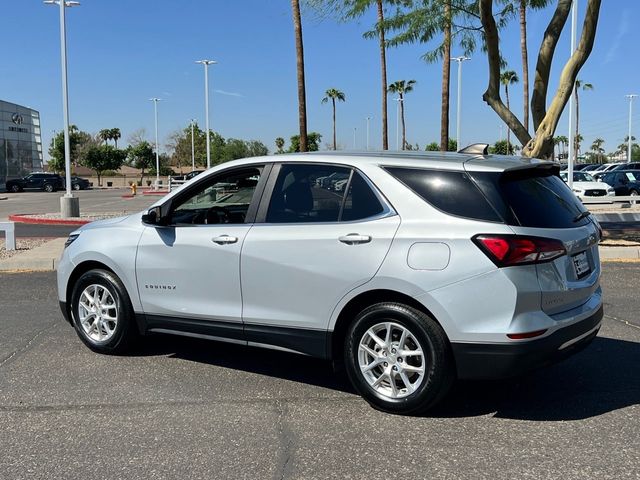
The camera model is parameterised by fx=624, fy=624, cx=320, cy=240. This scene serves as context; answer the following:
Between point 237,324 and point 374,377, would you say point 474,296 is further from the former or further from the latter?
point 237,324

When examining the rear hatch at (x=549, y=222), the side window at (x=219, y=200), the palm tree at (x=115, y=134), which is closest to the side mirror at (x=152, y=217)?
the side window at (x=219, y=200)

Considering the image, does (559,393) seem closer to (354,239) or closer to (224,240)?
(354,239)

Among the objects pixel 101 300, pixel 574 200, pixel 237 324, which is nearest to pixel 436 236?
pixel 574 200

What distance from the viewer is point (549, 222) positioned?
13.0 ft

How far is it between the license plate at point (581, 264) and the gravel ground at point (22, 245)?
1027 centimetres

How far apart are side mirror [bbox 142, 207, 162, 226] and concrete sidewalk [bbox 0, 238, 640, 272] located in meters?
6.05

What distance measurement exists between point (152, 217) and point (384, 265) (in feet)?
6.94

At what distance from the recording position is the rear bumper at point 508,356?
12.2ft

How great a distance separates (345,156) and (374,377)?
156cm

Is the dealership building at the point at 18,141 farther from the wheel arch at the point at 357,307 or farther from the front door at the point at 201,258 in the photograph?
the wheel arch at the point at 357,307

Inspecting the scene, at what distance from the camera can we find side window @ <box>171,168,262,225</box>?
4887mm

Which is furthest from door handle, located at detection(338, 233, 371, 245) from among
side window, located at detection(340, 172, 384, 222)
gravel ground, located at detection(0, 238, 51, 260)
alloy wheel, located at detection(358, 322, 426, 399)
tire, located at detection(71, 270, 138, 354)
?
gravel ground, located at detection(0, 238, 51, 260)

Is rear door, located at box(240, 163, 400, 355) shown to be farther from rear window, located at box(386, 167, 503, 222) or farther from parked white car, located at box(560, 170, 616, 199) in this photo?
parked white car, located at box(560, 170, 616, 199)

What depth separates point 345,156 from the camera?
4.49 meters
